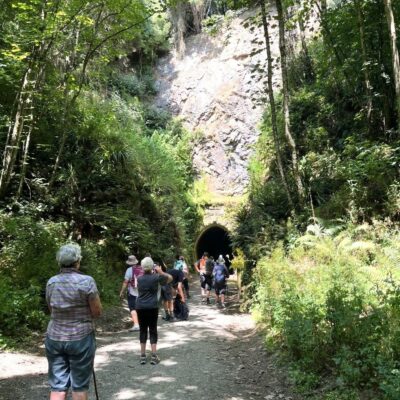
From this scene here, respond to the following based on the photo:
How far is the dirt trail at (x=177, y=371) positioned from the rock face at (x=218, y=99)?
663 inches

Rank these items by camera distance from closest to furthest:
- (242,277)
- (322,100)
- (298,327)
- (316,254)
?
(298,327) → (316,254) → (242,277) → (322,100)

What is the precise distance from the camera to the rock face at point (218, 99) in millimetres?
25766

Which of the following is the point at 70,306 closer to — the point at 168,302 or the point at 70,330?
the point at 70,330

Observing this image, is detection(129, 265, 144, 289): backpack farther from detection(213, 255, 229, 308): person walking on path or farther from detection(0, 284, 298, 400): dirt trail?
detection(213, 255, 229, 308): person walking on path

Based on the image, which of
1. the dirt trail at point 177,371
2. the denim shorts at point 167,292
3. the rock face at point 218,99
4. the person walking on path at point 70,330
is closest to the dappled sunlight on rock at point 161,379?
the dirt trail at point 177,371

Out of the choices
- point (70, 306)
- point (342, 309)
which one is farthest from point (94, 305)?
point (342, 309)

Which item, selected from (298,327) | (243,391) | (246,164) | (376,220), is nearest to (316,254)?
(376,220)

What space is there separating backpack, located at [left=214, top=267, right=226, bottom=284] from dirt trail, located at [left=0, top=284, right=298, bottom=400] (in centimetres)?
354

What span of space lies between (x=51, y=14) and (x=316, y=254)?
797 centimetres

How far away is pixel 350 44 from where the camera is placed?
533 inches

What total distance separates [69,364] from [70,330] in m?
0.31

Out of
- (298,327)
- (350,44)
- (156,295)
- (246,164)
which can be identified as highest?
(350,44)

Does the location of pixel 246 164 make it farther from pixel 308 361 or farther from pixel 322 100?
pixel 308 361

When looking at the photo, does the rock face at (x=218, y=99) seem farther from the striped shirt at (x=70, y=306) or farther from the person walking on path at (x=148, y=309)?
the striped shirt at (x=70, y=306)
